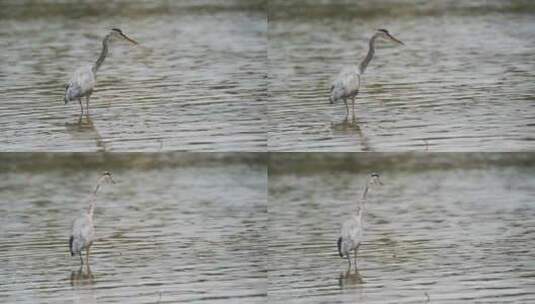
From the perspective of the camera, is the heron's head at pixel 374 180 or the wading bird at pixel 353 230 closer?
the wading bird at pixel 353 230

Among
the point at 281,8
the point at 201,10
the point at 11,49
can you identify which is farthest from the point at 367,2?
the point at 11,49

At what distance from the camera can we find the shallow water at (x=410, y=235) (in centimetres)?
478

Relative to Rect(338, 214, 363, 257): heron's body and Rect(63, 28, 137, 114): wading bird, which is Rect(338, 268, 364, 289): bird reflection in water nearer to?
Rect(338, 214, 363, 257): heron's body

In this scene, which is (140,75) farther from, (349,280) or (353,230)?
(349,280)

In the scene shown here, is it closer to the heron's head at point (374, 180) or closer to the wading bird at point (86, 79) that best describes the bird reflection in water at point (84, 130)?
the wading bird at point (86, 79)

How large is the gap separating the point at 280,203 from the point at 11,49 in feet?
3.83

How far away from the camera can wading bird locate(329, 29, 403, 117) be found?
4.84 metres

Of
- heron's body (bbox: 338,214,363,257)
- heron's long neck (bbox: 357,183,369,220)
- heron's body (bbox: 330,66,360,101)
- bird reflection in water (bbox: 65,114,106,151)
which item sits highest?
heron's body (bbox: 330,66,360,101)

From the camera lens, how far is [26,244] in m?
4.82

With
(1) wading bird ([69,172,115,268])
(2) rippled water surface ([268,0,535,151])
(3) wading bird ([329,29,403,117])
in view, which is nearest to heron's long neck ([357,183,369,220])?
(2) rippled water surface ([268,0,535,151])

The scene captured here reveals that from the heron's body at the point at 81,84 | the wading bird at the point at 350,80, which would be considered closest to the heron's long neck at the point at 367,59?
the wading bird at the point at 350,80

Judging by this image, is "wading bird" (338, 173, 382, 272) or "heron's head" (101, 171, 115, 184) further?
"heron's head" (101, 171, 115, 184)

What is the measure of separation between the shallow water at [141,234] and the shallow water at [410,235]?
0.12m

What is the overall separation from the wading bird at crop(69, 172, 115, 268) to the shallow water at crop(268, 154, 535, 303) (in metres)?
0.64
